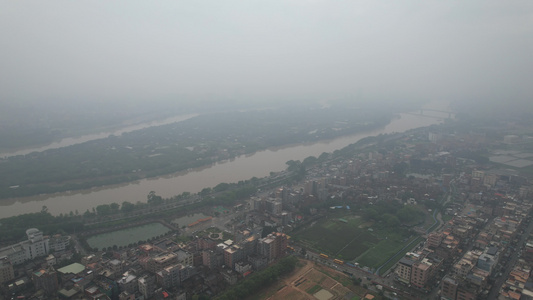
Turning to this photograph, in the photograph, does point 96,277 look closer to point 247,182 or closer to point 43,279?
point 43,279

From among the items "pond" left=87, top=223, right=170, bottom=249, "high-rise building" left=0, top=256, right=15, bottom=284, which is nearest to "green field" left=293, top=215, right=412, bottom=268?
"pond" left=87, top=223, right=170, bottom=249

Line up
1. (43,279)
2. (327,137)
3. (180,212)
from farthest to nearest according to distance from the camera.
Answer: (327,137) → (180,212) → (43,279)

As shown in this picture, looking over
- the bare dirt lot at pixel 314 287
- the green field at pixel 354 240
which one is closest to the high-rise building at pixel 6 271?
the bare dirt lot at pixel 314 287

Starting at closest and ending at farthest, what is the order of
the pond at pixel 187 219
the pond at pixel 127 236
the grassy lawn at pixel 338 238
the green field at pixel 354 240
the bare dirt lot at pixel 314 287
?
the bare dirt lot at pixel 314 287, the green field at pixel 354 240, the grassy lawn at pixel 338 238, the pond at pixel 127 236, the pond at pixel 187 219

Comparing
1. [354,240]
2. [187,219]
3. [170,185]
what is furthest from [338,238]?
[170,185]

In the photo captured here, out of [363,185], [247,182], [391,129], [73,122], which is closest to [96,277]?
[247,182]

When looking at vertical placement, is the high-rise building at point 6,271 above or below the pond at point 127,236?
above

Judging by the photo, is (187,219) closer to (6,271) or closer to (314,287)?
(6,271)

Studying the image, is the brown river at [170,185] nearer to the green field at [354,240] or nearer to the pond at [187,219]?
the pond at [187,219]
